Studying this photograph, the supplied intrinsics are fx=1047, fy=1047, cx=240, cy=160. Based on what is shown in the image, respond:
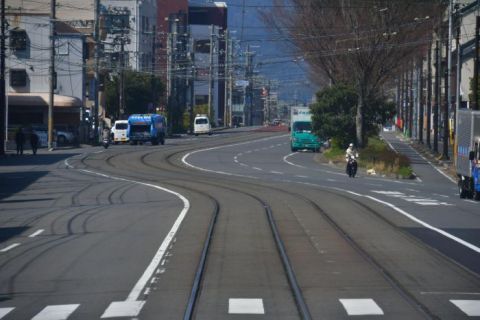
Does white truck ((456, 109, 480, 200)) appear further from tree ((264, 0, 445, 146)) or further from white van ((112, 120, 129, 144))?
white van ((112, 120, 129, 144))

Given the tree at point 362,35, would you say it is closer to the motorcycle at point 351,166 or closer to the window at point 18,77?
the motorcycle at point 351,166

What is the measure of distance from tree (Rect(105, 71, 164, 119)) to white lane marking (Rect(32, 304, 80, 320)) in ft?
296

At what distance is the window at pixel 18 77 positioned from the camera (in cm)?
8969

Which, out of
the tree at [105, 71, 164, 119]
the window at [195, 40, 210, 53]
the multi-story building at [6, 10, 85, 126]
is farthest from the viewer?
the window at [195, 40, 210, 53]

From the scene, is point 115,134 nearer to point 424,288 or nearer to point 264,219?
point 264,219

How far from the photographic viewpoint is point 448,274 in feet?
55.8

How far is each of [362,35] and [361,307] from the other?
158 feet

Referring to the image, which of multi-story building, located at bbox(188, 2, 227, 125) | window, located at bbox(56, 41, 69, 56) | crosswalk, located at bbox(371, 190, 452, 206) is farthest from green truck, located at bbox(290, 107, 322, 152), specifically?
multi-story building, located at bbox(188, 2, 227, 125)

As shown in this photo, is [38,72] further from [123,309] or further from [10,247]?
[123,309]

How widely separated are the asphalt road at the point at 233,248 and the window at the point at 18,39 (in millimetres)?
41123

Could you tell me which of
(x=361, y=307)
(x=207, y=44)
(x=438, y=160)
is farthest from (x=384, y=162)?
(x=207, y=44)

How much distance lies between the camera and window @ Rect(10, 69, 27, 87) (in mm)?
89688

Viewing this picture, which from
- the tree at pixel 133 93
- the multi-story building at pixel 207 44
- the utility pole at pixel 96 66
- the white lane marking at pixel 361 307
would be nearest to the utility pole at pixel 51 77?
the utility pole at pixel 96 66

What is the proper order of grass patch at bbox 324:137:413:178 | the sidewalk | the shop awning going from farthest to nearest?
the shop awning
the sidewalk
grass patch at bbox 324:137:413:178
